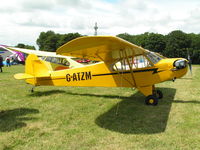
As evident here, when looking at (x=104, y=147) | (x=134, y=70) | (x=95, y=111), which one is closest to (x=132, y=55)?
(x=134, y=70)

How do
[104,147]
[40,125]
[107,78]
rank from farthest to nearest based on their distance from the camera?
1. [107,78]
2. [40,125]
3. [104,147]

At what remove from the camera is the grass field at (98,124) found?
3615 millimetres

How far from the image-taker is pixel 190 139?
373 centimetres

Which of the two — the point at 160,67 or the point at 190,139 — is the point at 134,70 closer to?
the point at 160,67

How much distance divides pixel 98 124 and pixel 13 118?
8.10 feet

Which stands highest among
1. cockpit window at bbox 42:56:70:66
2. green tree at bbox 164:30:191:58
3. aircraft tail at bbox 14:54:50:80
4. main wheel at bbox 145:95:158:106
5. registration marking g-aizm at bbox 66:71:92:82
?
green tree at bbox 164:30:191:58

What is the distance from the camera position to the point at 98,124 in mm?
4609

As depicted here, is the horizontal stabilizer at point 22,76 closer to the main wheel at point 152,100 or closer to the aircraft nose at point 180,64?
the main wheel at point 152,100

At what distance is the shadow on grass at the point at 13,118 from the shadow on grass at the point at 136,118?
2.06 metres

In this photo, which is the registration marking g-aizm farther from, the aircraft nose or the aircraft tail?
the aircraft nose

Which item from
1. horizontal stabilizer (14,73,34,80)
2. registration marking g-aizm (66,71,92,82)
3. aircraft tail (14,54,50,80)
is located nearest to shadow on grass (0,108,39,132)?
horizontal stabilizer (14,73,34,80)

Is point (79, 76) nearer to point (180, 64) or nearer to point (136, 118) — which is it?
point (136, 118)

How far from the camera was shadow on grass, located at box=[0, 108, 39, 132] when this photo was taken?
4.44m

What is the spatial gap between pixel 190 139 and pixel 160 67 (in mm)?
2911
